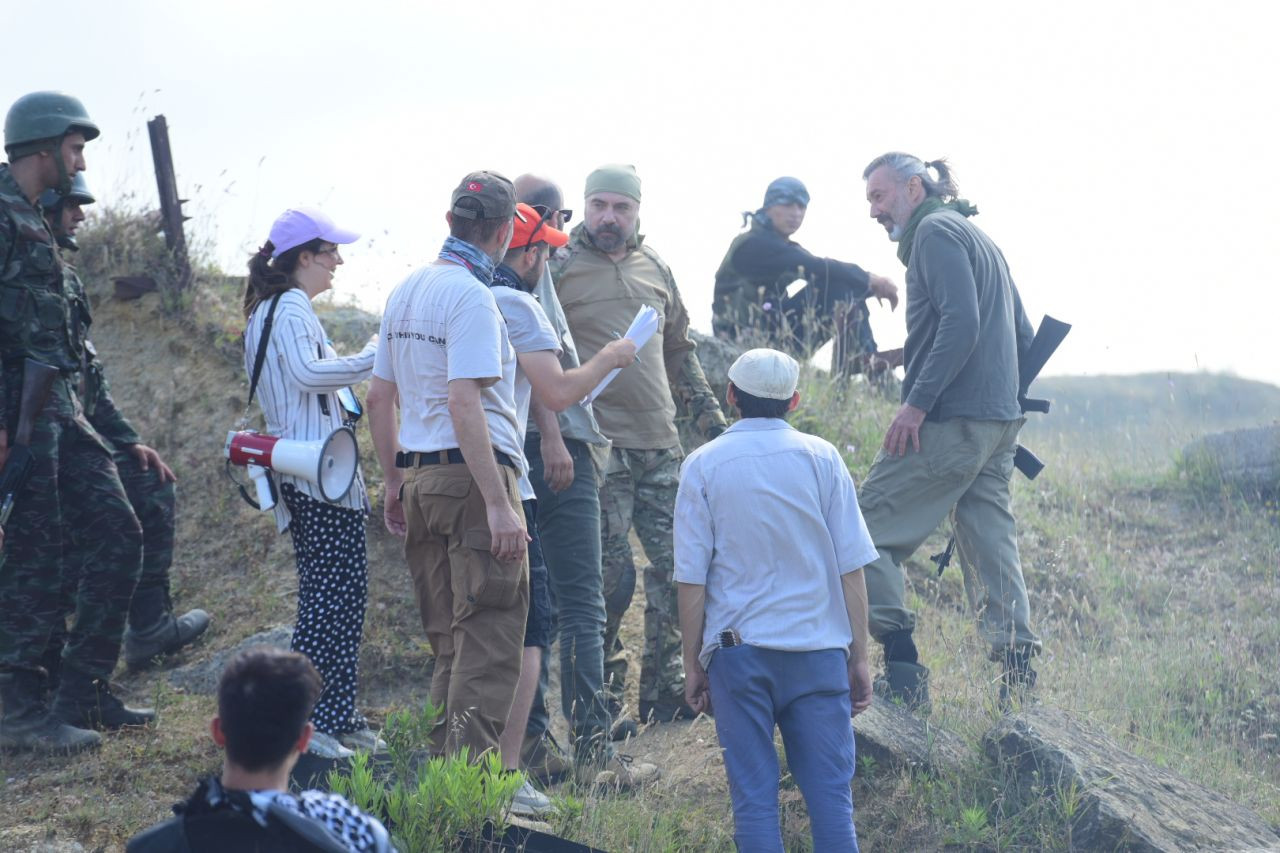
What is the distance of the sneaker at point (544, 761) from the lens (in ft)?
16.0

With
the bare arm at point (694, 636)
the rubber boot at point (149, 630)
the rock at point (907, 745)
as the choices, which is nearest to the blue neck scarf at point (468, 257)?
the bare arm at point (694, 636)

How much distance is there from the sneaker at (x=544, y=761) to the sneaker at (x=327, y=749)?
25.8 inches

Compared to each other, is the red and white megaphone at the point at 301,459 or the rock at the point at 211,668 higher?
the red and white megaphone at the point at 301,459

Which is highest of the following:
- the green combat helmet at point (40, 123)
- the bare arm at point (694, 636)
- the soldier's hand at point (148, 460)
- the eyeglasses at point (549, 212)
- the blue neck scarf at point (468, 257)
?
the green combat helmet at point (40, 123)

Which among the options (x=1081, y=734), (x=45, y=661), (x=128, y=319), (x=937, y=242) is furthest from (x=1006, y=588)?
(x=128, y=319)

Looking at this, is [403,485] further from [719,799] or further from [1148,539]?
[1148,539]

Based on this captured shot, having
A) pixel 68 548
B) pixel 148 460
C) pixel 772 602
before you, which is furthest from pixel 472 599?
pixel 148 460

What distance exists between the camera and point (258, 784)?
8.08 feet

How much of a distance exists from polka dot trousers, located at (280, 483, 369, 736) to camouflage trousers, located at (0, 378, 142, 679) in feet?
2.73

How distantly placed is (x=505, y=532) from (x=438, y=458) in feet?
1.18

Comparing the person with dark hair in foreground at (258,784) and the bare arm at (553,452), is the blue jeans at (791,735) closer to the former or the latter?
the bare arm at (553,452)

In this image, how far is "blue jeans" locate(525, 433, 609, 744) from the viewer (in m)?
5.09

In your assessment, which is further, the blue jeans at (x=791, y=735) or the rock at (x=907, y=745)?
the rock at (x=907, y=745)

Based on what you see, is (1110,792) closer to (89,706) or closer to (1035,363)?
(1035,363)
